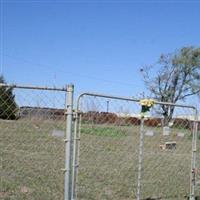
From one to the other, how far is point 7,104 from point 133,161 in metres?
9.26

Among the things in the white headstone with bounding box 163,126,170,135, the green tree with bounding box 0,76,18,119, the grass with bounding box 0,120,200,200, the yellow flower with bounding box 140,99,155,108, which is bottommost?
the grass with bounding box 0,120,200,200

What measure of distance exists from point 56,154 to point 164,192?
543cm

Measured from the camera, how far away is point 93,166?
12.8m

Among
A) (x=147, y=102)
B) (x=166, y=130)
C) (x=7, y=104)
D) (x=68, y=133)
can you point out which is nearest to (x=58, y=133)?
(x=68, y=133)

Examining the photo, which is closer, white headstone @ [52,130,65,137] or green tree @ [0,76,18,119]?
green tree @ [0,76,18,119]

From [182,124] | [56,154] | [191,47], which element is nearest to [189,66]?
[191,47]

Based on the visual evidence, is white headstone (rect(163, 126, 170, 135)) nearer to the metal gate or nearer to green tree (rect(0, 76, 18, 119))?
the metal gate

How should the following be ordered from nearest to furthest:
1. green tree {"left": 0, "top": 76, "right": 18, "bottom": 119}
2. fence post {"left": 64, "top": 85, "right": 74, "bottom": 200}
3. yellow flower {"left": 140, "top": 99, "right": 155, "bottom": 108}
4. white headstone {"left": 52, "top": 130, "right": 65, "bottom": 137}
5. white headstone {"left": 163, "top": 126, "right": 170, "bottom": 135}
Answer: green tree {"left": 0, "top": 76, "right": 18, "bottom": 119}, fence post {"left": 64, "top": 85, "right": 74, "bottom": 200}, white headstone {"left": 52, "top": 130, "right": 65, "bottom": 137}, yellow flower {"left": 140, "top": 99, "right": 155, "bottom": 108}, white headstone {"left": 163, "top": 126, "right": 170, "bottom": 135}

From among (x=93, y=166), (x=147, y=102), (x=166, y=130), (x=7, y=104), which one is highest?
(x=147, y=102)

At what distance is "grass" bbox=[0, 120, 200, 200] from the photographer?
8.26 meters

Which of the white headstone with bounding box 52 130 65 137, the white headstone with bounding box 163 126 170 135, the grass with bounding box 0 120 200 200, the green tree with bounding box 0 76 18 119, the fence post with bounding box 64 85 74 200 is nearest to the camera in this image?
the green tree with bounding box 0 76 18 119

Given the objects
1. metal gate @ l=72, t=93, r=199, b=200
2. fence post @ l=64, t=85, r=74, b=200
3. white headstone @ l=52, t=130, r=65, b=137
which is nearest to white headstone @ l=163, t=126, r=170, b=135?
metal gate @ l=72, t=93, r=199, b=200

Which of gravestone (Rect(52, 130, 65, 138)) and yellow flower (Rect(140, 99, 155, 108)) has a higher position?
yellow flower (Rect(140, 99, 155, 108))

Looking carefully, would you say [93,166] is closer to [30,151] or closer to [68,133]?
[30,151]
